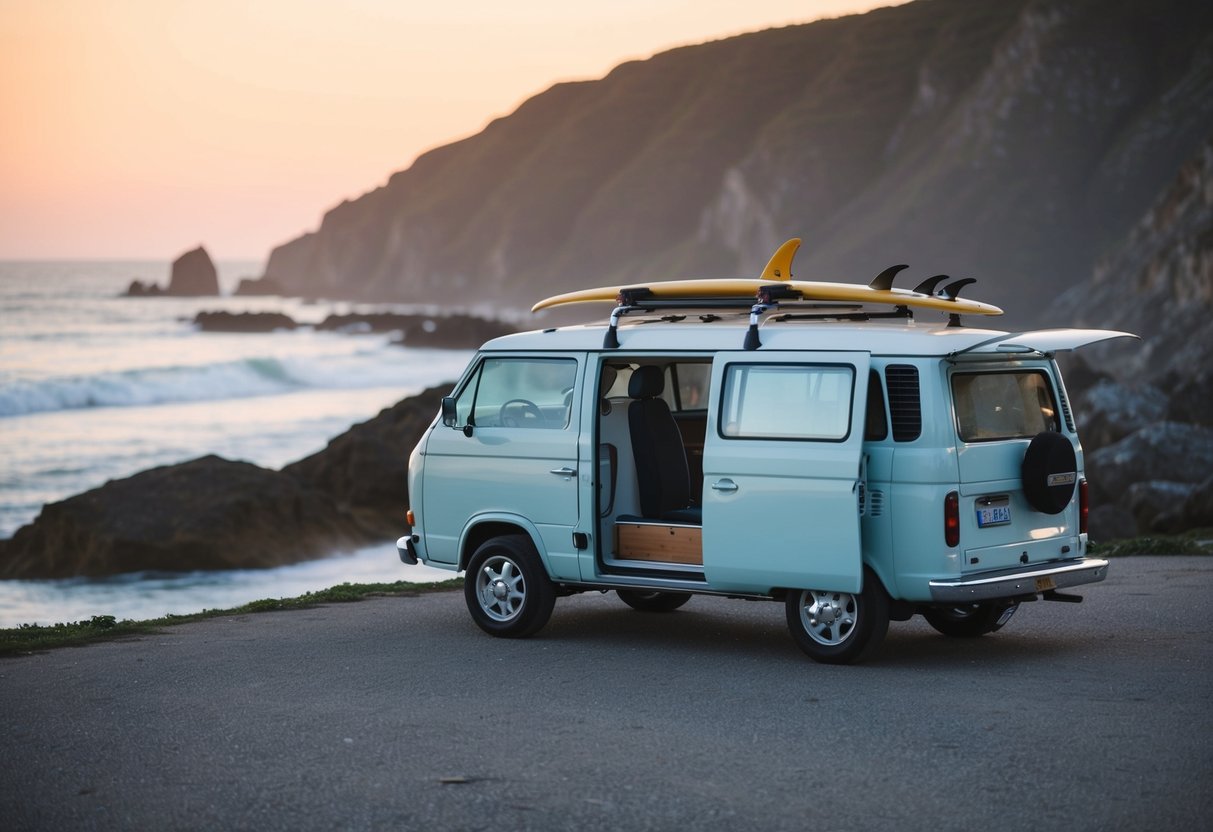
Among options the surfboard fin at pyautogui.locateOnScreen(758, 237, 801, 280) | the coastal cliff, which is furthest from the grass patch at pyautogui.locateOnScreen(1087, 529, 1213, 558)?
the coastal cliff

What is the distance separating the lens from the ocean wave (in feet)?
166

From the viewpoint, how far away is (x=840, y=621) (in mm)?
9562

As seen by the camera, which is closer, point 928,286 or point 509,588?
point 928,286

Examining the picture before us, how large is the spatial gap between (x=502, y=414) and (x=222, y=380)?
1888 inches

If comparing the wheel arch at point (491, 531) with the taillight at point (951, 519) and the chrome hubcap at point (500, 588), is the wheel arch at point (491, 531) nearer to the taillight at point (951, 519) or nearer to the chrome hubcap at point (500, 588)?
the chrome hubcap at point (500, 588)

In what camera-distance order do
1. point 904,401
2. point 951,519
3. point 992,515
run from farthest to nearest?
point 992,515 < point 904,401 < point 951,519

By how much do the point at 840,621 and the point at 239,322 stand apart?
9876 centimetres

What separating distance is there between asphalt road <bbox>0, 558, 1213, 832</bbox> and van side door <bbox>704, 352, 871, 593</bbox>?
2.23 feet

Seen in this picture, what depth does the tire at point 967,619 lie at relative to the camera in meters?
10.6

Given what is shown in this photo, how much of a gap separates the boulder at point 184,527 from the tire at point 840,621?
11733mm

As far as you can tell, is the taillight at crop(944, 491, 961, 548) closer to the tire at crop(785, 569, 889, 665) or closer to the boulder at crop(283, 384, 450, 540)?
the tire at crop(785, 569, 889, 665)

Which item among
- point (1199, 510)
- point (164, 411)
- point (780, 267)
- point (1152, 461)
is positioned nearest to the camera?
point (780, 267)

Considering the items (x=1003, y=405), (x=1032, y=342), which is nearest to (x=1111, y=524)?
(x=1003, y=405)

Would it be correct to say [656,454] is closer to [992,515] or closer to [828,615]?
[828,615]
